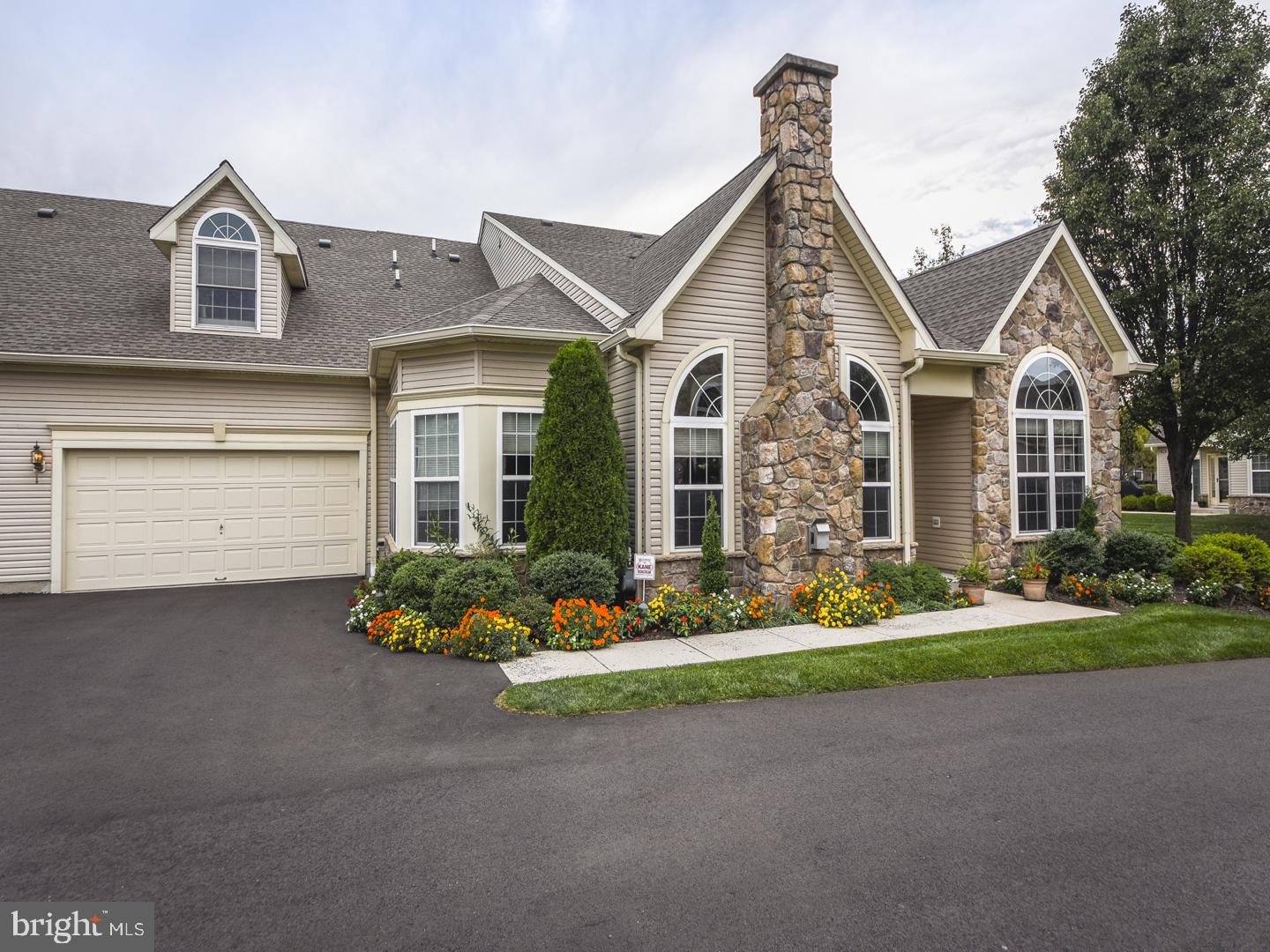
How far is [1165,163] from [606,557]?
16518 millimetres

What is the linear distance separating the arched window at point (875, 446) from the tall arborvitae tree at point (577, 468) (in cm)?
422

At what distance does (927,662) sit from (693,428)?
4429 mm

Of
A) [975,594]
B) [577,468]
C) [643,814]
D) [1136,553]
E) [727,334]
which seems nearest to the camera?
[643,814]

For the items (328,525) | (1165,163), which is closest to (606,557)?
(328,525)

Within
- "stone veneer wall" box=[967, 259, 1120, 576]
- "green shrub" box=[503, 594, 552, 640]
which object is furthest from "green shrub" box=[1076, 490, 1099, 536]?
"green shrub" box=[503, 594, 552, 640]

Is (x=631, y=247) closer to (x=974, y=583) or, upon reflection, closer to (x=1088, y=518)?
(x=974, y=583)

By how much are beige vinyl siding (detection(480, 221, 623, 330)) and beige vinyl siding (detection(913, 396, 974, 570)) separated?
591 cm

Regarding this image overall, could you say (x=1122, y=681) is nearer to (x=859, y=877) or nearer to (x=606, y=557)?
(x=859, y=877)

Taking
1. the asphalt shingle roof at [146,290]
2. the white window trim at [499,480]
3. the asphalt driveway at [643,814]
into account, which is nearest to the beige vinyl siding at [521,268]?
the asphalt shingle roof at [146,290]

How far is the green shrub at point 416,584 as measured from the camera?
334 inches

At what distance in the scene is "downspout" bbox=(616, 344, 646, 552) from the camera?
9570 millimetres

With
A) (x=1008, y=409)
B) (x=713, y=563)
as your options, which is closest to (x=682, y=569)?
(x=713, y=563)

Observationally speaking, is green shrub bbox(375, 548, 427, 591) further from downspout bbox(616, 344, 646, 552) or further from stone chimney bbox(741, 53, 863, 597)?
stone chimney bbox(741, 53, 863, 597)

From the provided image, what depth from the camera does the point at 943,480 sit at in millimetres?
12641
